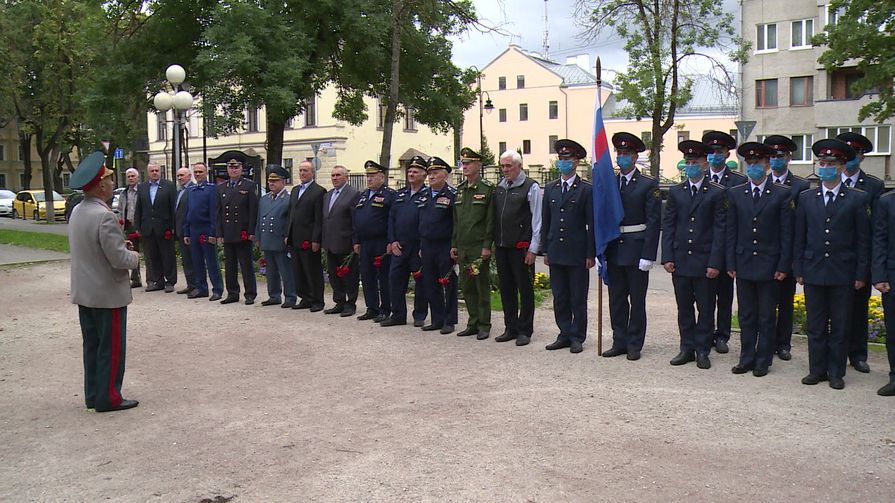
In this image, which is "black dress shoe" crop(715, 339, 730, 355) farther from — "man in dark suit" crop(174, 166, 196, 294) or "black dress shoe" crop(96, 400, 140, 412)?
"man in dark suit" crop(174, 166, 196, 294)

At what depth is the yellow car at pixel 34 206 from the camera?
151 feet

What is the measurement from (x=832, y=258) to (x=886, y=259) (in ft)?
1.47

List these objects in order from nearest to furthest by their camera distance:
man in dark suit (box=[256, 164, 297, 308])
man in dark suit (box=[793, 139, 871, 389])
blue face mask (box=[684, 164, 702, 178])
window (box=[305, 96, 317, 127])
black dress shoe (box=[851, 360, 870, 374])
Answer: man in dark suit (box=[793, 139, 871, 389]), black dress shoe (box=[851, 360, 870, 374]), blue face mask (box=[684, 164, 702, 178]), man in dark suit (box=[256, 164, 297, 308]), window (box=[305, 96, 317, 127])

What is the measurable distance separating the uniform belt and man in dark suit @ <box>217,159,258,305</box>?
608cm

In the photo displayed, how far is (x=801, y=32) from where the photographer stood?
48.2 m

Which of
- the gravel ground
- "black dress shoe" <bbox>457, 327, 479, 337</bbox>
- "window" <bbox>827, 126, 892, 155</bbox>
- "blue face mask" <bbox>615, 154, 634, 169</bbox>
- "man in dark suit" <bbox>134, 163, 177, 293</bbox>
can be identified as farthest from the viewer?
"window" <bbox>827, 126, 892, 155</bbox>

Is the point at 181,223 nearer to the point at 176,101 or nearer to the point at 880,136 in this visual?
the point at 176,101

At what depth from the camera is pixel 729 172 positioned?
958 cm

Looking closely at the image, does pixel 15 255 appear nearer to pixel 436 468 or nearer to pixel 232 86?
pixel 232 86

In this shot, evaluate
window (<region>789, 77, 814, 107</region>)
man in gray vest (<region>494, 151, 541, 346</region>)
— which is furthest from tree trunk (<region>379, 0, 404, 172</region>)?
window (<region>789, 77, 814, 107</region>)

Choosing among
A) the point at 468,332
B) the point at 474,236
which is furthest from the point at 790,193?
the point at 468,332

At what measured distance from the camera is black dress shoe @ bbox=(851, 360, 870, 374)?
838cm

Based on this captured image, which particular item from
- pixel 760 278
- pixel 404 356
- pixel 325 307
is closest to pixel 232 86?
pixel 325 307

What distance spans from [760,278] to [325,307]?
259 inches
